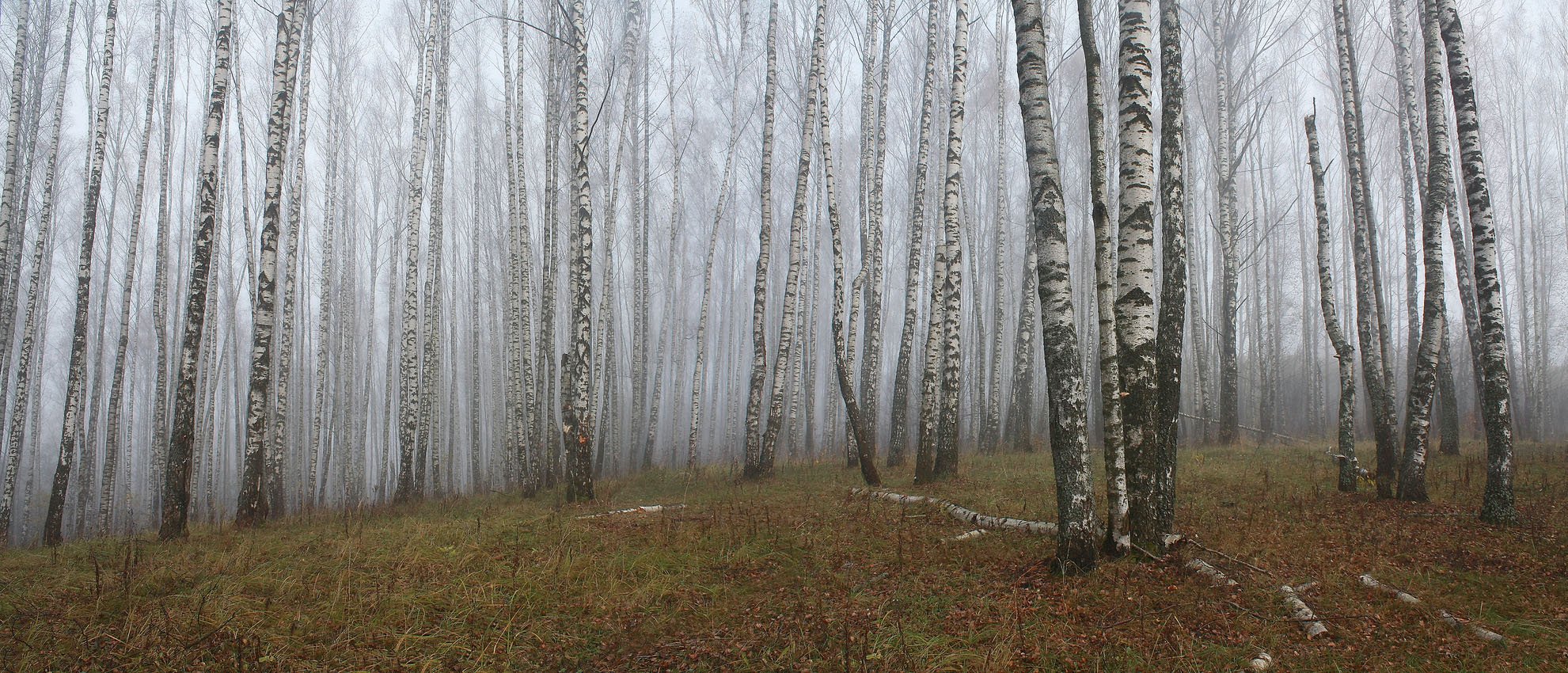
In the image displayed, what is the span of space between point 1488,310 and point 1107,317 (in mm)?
3961

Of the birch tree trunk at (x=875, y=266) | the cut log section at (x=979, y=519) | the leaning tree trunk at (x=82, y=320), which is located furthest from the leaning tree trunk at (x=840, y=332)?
the leaning tree trunk at (x=82, y=320)

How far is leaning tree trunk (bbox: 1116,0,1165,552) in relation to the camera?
4.80m

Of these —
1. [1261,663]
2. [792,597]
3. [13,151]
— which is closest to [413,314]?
[13,151]

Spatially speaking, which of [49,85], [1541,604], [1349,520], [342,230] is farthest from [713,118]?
[1541,604]

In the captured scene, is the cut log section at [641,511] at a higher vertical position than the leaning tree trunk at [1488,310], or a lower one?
lower

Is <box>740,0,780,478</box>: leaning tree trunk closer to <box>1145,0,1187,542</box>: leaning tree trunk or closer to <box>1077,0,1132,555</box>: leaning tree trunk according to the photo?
<box>1077,0,1132,555</box>: leaning tree trunk

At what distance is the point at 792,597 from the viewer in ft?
15.6

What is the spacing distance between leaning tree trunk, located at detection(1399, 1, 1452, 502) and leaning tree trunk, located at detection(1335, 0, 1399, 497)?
20.6 inches

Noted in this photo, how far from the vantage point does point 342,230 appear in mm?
20469

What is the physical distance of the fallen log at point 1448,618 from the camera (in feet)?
12.0

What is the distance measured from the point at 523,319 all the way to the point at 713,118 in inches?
598

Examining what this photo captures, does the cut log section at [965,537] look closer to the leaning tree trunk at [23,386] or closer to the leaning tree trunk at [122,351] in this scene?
the leaning tree trunk at [23,386]

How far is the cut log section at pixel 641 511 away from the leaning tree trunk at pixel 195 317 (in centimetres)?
416

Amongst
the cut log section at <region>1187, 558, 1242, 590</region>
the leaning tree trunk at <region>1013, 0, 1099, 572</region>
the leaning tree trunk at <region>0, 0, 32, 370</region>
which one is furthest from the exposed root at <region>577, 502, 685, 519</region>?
the leaning tree trunk at <region>0, 0, 32, 370</region>
